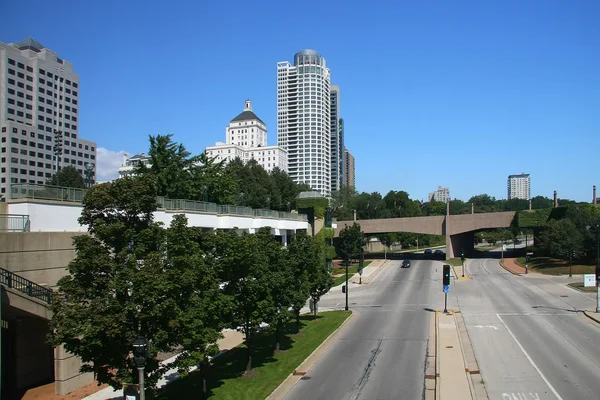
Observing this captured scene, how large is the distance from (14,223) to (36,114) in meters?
135

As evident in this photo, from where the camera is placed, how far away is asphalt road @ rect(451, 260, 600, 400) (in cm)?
2028

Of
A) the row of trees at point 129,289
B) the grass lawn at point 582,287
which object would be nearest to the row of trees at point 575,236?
the grass lawn at point 582,287

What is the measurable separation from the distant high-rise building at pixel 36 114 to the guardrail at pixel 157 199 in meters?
86.9

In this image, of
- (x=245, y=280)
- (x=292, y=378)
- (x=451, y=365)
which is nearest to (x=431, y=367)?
(x=451, y=365)

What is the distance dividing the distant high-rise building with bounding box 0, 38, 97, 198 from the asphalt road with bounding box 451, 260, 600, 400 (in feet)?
343

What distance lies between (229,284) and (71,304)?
293 inches

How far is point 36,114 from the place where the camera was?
459ft

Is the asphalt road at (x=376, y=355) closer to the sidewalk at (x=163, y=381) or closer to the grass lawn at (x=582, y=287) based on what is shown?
the sidewalk at (x=163, y=381)

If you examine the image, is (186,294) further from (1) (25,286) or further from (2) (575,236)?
(2) (575,236)

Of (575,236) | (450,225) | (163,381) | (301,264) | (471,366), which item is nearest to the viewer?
(163,381)

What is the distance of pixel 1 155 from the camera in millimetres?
124312

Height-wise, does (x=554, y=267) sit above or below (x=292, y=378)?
above

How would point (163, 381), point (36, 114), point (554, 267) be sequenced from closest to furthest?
1. point (163, 381)
2. point (554, 267)
3. point (36, 114)

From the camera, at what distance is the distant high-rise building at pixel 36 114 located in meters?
127
